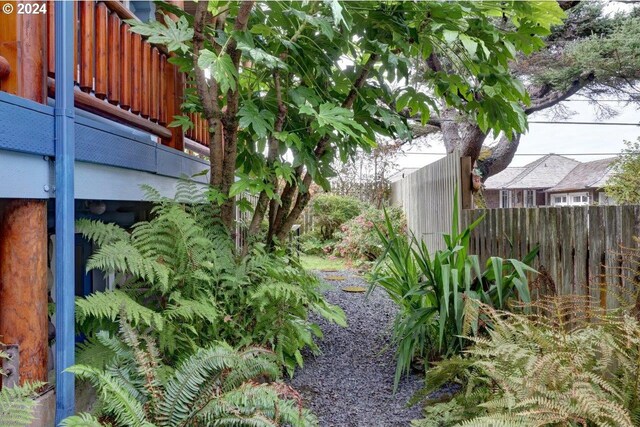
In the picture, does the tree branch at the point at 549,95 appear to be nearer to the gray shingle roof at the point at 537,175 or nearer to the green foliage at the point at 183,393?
the green foliage at the point at 183,393

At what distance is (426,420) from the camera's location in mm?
2137

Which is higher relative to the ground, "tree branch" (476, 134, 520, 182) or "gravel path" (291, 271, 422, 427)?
"tree branch" (476, 134, 520, 182)

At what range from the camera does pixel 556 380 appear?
1.65 metres

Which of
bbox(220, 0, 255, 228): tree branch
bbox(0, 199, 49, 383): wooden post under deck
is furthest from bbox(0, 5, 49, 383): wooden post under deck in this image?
bbox(220, 0, 255, 228): tree branch

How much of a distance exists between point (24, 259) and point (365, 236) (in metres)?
6.63

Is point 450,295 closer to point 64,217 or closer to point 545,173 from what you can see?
point 64,217

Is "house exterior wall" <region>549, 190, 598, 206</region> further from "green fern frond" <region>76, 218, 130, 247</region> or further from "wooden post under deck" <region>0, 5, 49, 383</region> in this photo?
"wooden post under deck" <region>0, 5, 49, 383</region>

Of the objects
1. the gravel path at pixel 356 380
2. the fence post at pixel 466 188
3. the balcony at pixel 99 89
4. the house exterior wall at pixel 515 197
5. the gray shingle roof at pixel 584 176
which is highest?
the gray shingle roof at pixel 584 176

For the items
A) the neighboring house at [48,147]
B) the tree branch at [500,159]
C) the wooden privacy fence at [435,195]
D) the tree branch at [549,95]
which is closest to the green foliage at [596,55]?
the tree branch at [549,95]

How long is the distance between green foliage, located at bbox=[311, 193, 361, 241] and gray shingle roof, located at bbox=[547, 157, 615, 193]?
561 inches

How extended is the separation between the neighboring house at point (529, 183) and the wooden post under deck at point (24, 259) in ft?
78.5

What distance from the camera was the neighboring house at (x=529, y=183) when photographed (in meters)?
24.2

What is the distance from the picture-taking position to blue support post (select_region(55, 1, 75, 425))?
171 centimetres

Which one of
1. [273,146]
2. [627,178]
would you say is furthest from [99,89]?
[627,178]
